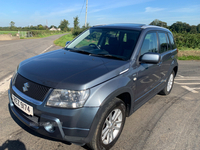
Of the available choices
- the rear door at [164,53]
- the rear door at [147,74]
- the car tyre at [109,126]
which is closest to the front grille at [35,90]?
the car tyre at [109,126]

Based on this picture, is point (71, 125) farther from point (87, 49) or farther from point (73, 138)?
point (87, 49)

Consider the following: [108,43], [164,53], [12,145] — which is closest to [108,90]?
[108,43]

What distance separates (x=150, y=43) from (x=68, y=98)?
7.21ft

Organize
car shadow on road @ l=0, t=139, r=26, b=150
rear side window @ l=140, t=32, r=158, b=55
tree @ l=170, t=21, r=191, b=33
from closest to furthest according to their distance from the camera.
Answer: car shadow on road @ l=0, t=139, r=26, b=150
rear side window @ l=140, t=32, r=158, b=55
tree @ l=170, t=21, r=191, b=33

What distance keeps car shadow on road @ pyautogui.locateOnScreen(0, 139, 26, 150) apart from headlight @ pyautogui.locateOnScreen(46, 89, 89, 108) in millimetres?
968

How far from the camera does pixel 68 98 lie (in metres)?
1.97

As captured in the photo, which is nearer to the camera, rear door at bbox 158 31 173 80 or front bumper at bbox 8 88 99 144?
front bumper at bbox 8 88 99 144

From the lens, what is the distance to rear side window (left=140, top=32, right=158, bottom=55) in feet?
10.3

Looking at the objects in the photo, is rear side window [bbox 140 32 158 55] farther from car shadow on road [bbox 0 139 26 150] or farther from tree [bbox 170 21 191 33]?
tree [bbox 170 21 191 33]

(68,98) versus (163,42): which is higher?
(163,42)

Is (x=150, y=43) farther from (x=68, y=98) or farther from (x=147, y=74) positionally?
(x=68, y=98)

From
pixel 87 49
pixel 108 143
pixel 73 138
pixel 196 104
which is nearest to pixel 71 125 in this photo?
pixel 73 138

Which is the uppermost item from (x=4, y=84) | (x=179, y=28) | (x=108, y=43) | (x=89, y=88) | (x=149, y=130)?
(x=179, y=28)

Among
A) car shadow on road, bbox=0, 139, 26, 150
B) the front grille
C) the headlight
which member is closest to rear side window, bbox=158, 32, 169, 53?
the headlight
